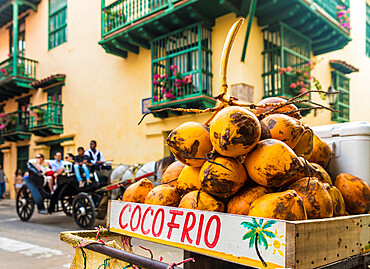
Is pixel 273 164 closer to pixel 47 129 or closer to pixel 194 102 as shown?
pixel 194 102

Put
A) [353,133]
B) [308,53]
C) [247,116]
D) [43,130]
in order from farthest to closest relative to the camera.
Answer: [43,130]
[308,53]
[353,133]
[247,116]

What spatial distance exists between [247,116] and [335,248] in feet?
2.35

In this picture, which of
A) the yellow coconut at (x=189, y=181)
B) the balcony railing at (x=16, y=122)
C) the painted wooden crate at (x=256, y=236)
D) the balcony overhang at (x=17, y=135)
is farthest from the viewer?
the balcony railing at (x=16, y=122)

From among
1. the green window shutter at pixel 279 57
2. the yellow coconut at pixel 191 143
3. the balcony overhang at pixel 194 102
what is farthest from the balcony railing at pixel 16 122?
the yellow coconut at pixel 191 143

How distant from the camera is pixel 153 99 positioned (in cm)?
1073

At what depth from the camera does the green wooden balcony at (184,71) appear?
9.75m

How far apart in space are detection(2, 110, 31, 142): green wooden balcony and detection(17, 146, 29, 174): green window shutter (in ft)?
1.98

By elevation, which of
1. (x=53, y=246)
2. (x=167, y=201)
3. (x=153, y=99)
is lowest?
(x=53, y=246)

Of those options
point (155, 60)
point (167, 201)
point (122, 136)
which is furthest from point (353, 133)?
point (122, 136)

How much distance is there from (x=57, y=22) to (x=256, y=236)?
677 inches

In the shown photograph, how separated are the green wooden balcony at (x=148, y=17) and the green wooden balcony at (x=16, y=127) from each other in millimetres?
8090

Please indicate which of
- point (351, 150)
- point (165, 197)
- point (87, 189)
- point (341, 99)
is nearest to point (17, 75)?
point (87, 189)

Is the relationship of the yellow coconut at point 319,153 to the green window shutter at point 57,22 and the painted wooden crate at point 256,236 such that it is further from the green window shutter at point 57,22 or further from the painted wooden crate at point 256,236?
the green window shutter at point 57,22

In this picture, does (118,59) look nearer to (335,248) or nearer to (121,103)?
(121,103)
